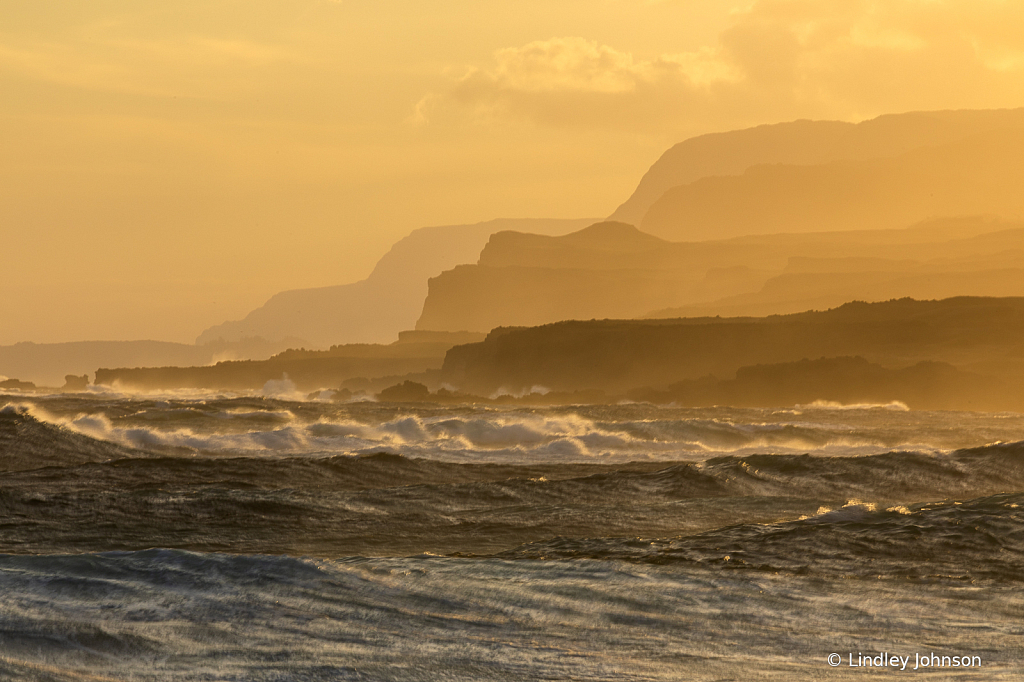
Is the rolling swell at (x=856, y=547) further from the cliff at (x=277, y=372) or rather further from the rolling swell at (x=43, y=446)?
the cliff at (x=277, y=372)

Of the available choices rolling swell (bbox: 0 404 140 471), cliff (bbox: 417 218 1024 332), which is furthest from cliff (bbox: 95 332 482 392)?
rolling swell (bbox: 0 404 140 471)

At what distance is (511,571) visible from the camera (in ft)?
33.5

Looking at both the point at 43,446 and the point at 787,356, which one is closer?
the point at 43,446

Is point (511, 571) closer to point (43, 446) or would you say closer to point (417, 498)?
point (417, 498)

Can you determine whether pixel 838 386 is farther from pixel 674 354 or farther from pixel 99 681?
pixel 99 681

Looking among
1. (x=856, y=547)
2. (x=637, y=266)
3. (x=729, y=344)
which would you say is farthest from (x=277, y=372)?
(x=856, y=547)

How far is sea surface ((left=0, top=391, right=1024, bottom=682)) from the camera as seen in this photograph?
7.32 m

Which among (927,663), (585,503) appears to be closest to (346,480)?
(585,503)

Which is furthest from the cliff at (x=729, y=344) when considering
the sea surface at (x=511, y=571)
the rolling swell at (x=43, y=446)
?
the sea surface at (x=511, y=571)

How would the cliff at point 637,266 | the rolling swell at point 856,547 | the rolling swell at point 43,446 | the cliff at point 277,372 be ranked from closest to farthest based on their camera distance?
the rolling swell at point 856,547, the rolling swell at point 43,446, the cliff at point 277,372, the cliff at point 637,266

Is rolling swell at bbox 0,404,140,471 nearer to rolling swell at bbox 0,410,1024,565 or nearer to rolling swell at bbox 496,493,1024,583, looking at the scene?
rolling swell at bbox 0,410,1024,565

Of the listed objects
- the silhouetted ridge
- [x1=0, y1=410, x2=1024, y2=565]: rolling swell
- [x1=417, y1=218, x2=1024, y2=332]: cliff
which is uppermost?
[x1=417, y1=218, x2=1024, y2=332]: cliff

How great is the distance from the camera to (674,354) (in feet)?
276

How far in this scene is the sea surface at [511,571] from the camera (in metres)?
7.32
